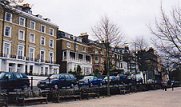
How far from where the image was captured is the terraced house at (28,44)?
4778 centimetres

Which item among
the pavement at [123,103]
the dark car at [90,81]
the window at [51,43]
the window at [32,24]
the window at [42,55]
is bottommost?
the pavement at [123,103]

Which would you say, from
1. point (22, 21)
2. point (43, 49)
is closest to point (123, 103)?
point (22, 21)

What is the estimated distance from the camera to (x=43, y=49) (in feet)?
189

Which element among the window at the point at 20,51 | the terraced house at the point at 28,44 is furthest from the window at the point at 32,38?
the window at the point at 20,51

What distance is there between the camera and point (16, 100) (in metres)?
17.5

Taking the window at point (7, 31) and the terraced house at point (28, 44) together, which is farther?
the window at point (7, 31)

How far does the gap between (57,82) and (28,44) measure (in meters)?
29.2

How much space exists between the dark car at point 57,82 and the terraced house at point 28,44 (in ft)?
64.1

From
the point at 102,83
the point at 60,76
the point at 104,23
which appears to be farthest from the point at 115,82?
the point at 60,76

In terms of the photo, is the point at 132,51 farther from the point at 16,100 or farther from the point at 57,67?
the point at 16,100

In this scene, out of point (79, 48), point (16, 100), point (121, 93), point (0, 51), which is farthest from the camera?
point (79, 48)

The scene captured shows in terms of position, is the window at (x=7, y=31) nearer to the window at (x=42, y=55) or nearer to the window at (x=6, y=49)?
the window at (x=6, y=49)

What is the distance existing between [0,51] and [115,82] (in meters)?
21.6

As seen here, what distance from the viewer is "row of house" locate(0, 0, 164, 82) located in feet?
157
